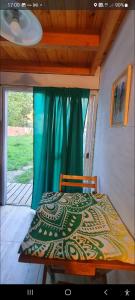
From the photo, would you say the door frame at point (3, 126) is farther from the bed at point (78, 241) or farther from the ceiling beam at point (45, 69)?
the bed at point (78, 241)

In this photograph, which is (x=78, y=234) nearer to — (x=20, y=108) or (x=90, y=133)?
(x=90, y=133)

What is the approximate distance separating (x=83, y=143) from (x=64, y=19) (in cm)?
139

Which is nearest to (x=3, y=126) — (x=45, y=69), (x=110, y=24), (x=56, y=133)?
(x=56, y=133)

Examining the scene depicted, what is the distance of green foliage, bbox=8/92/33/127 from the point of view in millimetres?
2434

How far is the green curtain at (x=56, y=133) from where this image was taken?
2320 millimetres

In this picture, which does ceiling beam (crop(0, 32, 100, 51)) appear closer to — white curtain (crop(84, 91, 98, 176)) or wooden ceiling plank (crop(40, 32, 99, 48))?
wooden ceiling plank (crop(40, 32, 99, 48))

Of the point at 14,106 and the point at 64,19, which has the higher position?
the point at 64,19

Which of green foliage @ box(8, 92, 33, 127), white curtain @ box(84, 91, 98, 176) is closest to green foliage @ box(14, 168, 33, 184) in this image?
green foliage @ box(8, 92, 33, 127)

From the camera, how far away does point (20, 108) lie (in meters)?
2.54

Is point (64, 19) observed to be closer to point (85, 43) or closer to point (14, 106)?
point (85, 43)

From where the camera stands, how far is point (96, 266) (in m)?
0.83

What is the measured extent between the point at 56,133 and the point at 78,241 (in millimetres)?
1599

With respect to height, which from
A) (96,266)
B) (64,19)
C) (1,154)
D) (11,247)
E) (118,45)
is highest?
(64,19)
